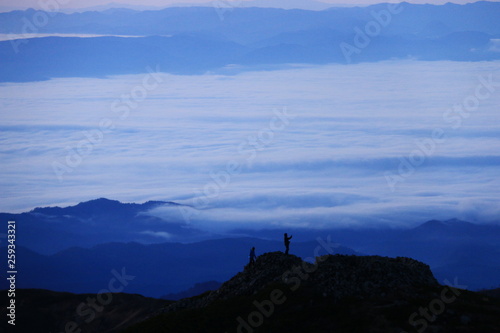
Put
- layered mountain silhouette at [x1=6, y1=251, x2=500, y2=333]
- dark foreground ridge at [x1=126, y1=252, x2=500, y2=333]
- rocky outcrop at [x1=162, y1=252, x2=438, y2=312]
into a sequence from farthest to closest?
rocky outcrop at [x1=162, y1=252, x2=438, y2=312] → layered mountain silhouette at [x1=6, y1=251, x2=500, y2=333] → dark foreground ridge at [x1=126, y1=252, x2=500, y2=333]

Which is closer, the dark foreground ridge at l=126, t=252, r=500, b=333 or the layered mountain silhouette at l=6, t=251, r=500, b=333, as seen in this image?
the dark foreground ridge at l=126, t=252, r=500, b=333

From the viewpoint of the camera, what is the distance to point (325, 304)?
77250 mm

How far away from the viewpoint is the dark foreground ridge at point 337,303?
72.1 metres

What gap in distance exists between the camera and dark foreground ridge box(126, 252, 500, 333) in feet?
237

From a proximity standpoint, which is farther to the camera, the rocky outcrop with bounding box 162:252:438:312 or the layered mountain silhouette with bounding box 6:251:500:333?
the rocky outcrop with bounding box 162:252:438:312

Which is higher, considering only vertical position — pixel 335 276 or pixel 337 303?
pixel 335 276

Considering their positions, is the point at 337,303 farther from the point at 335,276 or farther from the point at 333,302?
the point at 335,276

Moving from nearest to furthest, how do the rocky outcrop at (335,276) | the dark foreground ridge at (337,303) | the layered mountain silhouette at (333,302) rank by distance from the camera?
1. the dark foreground ridge at (337,303)
2. the layered mountain silhouette at (333,302)
3. the rocky outcrop at (335,276)

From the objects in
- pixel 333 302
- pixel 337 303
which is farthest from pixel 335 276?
pixel 337 303

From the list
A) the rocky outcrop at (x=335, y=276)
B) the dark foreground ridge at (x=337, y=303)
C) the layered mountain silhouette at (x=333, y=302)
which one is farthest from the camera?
the rocky outcrop at (x=335, y=276)

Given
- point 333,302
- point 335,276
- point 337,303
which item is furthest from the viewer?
point 335,276

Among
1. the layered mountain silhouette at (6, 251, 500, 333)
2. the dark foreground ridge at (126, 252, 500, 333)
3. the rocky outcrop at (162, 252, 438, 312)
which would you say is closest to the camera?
the dark foreground ridge at (126, 252, 500, 333)

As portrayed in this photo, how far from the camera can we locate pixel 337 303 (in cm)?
7681

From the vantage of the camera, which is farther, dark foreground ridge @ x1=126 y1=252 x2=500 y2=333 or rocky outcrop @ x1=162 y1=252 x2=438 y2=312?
rocky outcrop @ x1=162 y1=252 x2=438 y2=312
